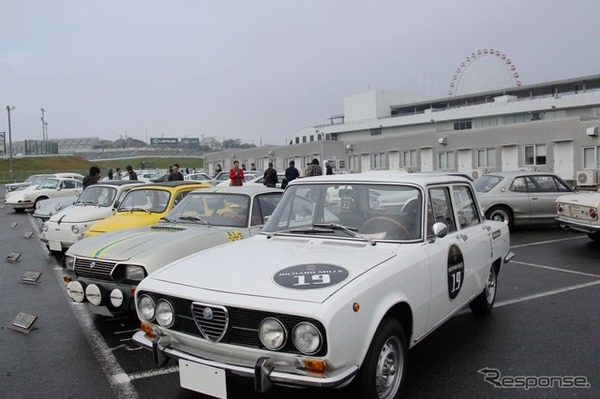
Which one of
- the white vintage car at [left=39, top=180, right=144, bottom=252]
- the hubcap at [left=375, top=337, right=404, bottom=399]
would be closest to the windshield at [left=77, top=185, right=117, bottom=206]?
the white vintage car at [left=39, top=180, right=144, bottom=252]

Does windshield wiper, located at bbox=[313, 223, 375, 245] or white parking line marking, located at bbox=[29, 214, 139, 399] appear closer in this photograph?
white parking line marking, located at bbox=[29, 214, 139, 399]

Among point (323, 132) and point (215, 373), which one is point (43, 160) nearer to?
point (323, 132)

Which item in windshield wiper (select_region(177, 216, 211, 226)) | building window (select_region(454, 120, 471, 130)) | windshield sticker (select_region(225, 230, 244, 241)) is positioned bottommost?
windshield sticker (select_region(225, 230, 244, 241))

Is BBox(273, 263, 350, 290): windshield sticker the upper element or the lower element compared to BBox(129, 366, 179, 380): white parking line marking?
upper

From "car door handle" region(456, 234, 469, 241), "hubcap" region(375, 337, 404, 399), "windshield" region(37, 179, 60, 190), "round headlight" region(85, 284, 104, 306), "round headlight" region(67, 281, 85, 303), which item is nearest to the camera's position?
"hubcap" region(375, 337, 404, 399)

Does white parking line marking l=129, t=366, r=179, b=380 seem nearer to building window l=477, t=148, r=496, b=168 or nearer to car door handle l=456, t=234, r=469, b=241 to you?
car door handle l=456, t=234, r=469, b=241

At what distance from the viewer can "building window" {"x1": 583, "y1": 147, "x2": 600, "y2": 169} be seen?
854 inches

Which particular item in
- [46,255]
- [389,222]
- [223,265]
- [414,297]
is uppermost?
[389,222]

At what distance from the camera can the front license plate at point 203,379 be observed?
9.55 feet

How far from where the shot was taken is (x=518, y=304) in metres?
5.82

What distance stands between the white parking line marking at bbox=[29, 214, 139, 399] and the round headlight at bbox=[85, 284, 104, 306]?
0.40m

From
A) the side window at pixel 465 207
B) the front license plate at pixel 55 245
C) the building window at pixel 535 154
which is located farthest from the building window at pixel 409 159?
the side window at pixel 465 207

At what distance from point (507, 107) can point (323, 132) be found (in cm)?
3396

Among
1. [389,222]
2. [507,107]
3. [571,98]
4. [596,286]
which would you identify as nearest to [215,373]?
[389,222]
